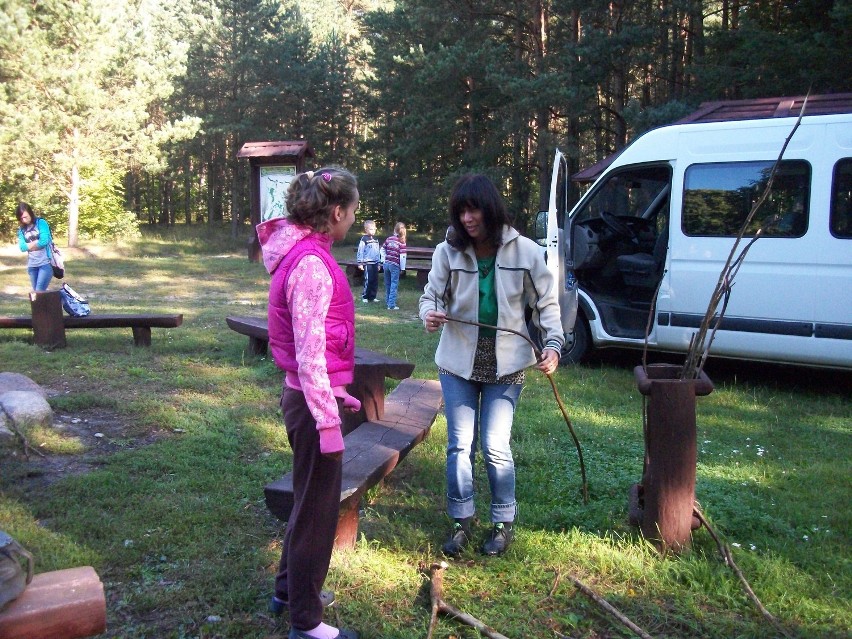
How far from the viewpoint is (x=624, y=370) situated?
26.7ft

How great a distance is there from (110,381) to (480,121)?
2042cm

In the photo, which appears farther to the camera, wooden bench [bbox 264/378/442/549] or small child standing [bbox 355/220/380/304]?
small child standing [bbox 355/220/380/304]

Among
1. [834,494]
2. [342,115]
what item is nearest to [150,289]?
[834,494]

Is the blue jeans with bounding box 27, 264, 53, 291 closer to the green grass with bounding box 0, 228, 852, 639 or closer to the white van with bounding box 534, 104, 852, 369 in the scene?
the green grass with bounding box 0, 228, 852, 639

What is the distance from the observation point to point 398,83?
26078 mm

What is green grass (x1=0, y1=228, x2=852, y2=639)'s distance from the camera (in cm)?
313

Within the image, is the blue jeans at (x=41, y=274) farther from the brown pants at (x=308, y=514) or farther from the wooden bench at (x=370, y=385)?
the brown pants at (x=308, y=514)

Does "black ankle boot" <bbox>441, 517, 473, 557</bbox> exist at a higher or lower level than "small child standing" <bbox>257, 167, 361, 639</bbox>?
lower

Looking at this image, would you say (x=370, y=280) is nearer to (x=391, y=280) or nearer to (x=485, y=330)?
(x=391, y=280)

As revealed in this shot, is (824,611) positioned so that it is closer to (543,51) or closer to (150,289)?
(150,289)

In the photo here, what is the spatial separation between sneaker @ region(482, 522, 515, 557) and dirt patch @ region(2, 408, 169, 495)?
262cm

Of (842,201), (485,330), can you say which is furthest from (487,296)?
(842,201)

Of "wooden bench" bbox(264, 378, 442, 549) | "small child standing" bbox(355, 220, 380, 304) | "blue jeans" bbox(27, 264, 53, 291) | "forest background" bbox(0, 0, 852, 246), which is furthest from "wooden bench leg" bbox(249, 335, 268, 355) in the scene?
"forest background" bbox(0, 0, 852, 246)

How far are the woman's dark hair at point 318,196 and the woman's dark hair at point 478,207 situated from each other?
0.79m
